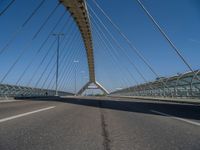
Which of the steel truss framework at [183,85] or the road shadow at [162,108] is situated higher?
the steel truss framework at [183,85]

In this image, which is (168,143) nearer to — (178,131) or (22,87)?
(178,131)

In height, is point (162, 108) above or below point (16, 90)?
below

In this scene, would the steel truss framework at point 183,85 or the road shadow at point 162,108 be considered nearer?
the road shadow at point 162,108

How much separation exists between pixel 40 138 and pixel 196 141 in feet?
8.06

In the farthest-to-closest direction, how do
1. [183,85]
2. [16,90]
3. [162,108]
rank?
[16,90] → [183,85] → [162,108]

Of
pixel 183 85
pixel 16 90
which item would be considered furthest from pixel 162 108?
pixel 16 90

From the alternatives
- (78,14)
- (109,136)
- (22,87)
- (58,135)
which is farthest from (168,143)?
(78,14)

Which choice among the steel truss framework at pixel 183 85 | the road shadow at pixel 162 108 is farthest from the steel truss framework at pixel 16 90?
the steel truss framework at pixel 183 85

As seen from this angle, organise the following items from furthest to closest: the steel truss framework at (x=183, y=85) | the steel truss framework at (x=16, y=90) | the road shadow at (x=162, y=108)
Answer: the steel truss framework at (x=16, y=90)
the steel truss framework at (x=183, y=85)
the road shadow at (x=162, y=108)

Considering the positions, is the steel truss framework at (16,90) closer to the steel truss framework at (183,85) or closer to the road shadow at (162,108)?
the road shadow at (162,108)

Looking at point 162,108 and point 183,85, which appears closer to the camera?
point 162,108

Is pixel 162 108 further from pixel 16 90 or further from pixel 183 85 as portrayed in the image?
pixel 16 90

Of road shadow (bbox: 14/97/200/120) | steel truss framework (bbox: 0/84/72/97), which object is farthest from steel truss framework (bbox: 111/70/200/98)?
steel truss framework (bbox: 0/84/72/97)

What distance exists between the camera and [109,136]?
5.58 meters
